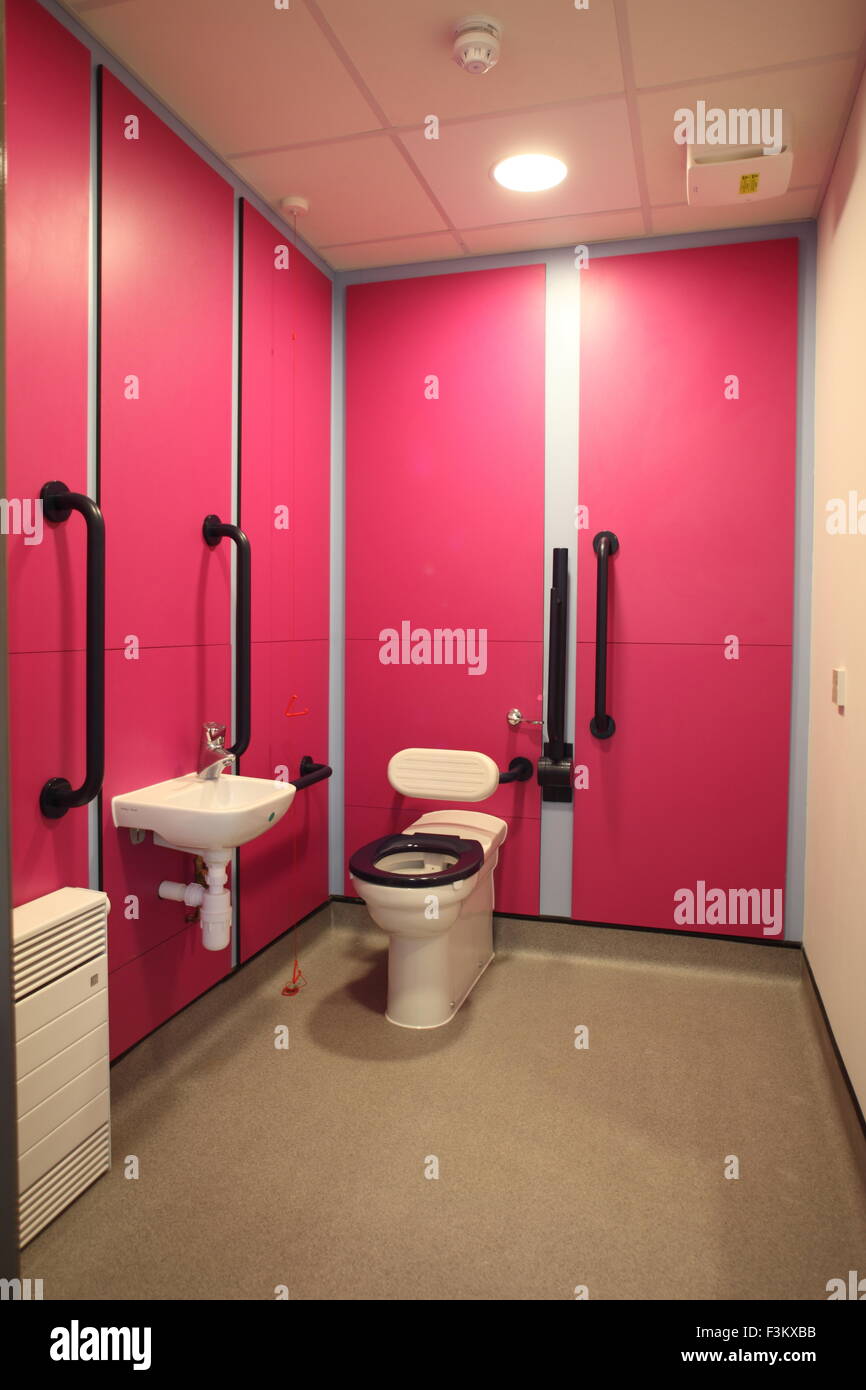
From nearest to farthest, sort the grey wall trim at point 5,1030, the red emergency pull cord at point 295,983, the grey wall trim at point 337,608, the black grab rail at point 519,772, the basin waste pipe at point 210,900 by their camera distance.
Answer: the grey wall trim at point 5,1030 < the basin waste pipe at point 210,900 < the red emergency pull cord at point 295,983 < the black grab rail at point 519,772 < the grey wall trim at point 337,608

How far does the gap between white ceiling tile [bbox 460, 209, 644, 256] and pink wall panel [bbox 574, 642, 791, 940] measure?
1416 millimetres

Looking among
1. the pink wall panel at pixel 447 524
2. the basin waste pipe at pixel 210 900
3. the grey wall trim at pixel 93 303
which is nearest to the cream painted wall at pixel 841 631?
the pink wall panel at pixel 447 524

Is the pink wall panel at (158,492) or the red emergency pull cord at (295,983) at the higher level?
the pink wall panel at (158,492)

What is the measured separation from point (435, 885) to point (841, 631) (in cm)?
132

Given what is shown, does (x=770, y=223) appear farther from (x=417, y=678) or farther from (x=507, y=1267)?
(x=507, y=1267)

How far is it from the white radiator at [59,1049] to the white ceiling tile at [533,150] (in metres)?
2.22

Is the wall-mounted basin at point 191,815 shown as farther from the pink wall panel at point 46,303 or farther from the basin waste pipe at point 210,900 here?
the pink wall panel at point 46,303

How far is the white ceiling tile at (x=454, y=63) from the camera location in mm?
1879

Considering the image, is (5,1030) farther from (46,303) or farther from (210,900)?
(46,303)

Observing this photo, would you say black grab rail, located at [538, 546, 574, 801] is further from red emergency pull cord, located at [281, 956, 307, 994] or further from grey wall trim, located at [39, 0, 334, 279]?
grey wall trim, located at [39, 0, 334, 279]

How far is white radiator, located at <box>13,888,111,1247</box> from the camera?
164cm

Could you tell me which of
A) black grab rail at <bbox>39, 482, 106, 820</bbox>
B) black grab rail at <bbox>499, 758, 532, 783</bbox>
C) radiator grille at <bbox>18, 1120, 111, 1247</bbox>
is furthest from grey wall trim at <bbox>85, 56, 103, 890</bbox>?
black grab rail at <bbox>499, 758, 532, 783</bbox>

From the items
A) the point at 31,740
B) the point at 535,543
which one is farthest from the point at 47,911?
the point at 535,543

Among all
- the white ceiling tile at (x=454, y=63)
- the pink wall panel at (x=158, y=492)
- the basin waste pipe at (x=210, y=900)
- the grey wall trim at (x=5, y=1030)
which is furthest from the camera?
the basin waste pipe at (x=210, y=900)
